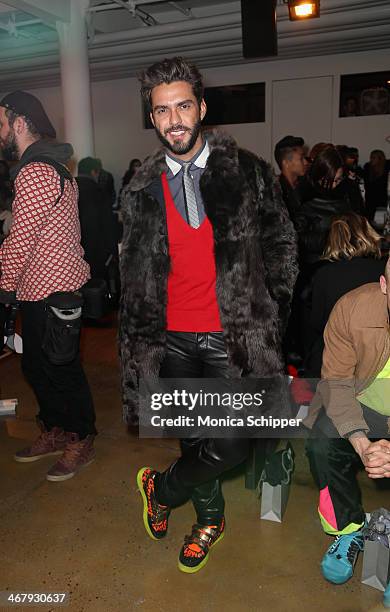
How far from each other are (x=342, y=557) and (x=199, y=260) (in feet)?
4.09

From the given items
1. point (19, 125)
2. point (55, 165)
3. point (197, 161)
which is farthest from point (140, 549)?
point (19, 125)

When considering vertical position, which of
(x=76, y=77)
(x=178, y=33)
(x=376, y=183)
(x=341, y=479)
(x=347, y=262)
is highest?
(x=178, y=33)

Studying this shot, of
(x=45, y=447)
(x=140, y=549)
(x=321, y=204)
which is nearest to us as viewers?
(x=140, y=549)

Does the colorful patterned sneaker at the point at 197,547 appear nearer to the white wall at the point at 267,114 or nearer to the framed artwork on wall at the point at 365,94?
the white wall at the point at 267,114

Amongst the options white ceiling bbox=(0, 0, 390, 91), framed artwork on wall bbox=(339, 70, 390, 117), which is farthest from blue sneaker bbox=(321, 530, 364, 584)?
framed artwork on wall bbox=(339, 70, 390, 117)

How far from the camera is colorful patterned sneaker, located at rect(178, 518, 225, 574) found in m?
2.07

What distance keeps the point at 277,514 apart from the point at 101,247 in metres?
2.36

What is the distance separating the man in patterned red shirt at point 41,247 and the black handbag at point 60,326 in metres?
0.06

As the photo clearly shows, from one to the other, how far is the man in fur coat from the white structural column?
636cm

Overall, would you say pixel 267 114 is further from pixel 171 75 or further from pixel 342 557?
pixel 342 557

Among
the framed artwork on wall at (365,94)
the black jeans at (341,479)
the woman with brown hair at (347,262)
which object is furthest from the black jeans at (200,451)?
the framed artwork on wall at (365,94)

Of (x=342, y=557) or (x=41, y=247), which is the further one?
(x=41, y=247)

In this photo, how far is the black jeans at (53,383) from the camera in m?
2.60

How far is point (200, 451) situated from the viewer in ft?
6.53
